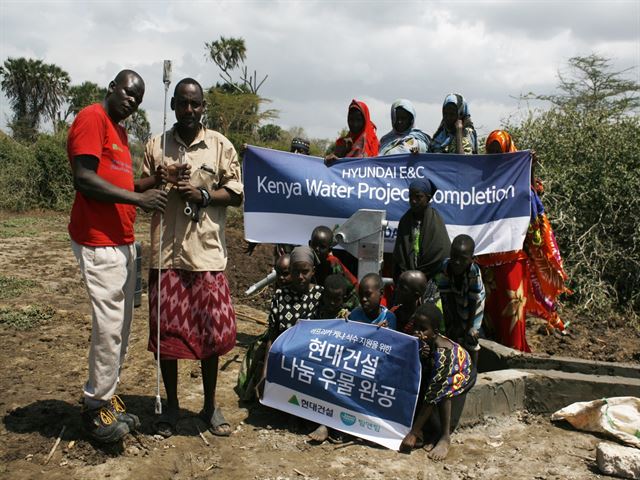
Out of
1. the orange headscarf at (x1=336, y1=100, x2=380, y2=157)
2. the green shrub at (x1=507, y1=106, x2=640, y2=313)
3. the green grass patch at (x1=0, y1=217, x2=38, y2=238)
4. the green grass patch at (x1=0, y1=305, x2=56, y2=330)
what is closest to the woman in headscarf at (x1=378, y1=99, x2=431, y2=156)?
the orange headscarf at (x1=336, y1=100, x2=380, y2=157)

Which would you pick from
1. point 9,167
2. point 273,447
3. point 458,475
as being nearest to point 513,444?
point 458,475

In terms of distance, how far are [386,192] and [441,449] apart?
2.52 metres

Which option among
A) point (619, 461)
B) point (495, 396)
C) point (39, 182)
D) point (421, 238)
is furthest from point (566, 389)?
point (39, 182)

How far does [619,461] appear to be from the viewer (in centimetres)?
368

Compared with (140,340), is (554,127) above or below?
above

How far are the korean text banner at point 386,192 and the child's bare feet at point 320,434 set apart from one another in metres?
2.06

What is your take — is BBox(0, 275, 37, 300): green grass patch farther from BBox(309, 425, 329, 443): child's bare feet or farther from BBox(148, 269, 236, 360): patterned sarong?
BBox(309, 425, 329, 443): child's bare feet

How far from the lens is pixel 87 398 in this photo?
11.9 ft

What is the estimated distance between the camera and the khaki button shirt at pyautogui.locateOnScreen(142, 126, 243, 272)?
3.83 meters

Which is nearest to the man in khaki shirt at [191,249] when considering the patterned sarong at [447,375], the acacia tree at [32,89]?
the patterned sarong at [447,375]

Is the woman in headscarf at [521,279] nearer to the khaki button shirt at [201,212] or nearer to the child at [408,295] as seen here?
the child at [408,295]

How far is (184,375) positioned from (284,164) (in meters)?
2.11

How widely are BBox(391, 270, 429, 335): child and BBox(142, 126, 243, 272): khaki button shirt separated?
1.25 m

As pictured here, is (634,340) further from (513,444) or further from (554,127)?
(554,127)
